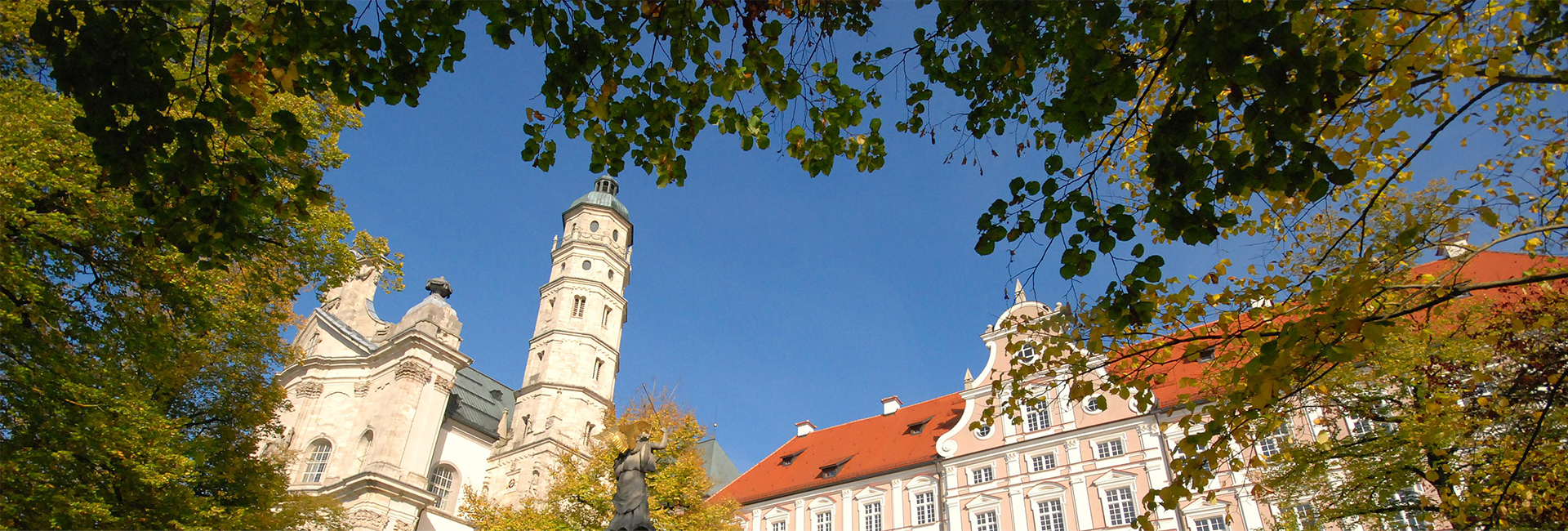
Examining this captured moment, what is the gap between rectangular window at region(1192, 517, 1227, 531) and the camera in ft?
72.3

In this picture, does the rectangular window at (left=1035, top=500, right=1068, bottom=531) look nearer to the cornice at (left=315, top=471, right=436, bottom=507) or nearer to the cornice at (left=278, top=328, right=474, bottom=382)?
the cornice at (left=315, top=471, right=436, bottom=507)

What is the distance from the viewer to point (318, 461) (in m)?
30.3

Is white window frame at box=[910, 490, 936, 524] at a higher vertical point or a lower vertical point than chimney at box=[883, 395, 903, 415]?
lower

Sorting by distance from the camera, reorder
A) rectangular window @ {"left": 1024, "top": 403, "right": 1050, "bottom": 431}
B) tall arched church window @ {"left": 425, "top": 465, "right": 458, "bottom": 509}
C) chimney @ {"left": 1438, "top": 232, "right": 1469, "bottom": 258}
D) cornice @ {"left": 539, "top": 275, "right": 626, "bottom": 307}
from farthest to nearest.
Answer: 1. cornice @ {"left": 539, "top": 275, "right": 626, "bottom": 307}
2. tall arched church window @ {"left": 425, "top": 465, "right": 458, "bottom": 509}
3. rectangular window @ {"left": 1024, "top": 403, "right": 1050, "bottom": 431}
4. chimney @ {"left": 1438, "top": 232, "right": 1469, "bottom": 258}

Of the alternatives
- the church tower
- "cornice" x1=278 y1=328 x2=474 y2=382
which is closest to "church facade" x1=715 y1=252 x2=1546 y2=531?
the church tower

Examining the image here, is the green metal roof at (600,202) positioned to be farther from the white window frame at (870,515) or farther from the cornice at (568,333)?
the white window frame at (870,515)

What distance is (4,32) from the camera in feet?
34.3

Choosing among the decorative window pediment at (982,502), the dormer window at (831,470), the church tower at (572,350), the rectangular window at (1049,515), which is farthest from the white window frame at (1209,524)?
the church tower at (572,350)

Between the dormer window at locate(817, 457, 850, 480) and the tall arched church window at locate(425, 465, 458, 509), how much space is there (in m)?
15.4

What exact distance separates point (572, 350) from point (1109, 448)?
71.2 ft

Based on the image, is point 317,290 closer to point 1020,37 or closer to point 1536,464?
point 1020,37

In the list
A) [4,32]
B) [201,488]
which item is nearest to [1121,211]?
[4,32]

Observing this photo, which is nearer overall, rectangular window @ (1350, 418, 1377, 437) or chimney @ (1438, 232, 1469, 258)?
chimney @ (1438, 232, 1469, 258)

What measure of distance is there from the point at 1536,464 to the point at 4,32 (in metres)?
19.2
